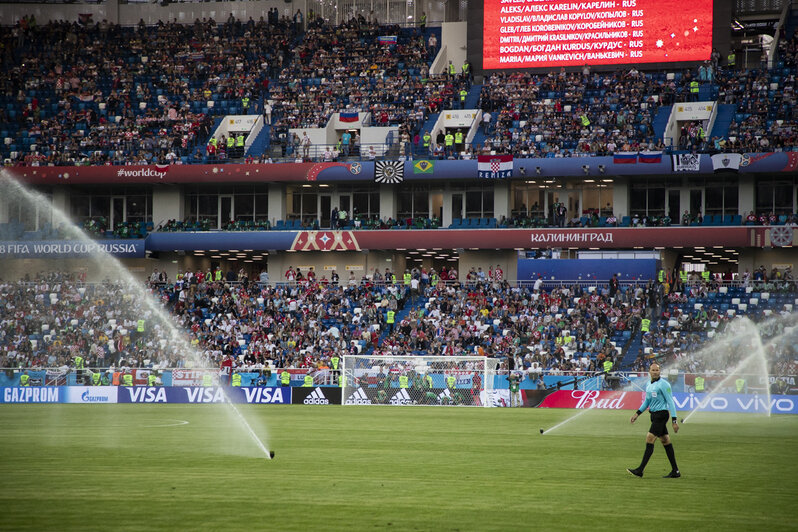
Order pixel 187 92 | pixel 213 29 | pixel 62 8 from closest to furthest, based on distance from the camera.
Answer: pixel 187 92 < pixel 213 29 < pixel 62 8

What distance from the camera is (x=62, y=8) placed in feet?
273

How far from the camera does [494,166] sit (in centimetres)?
6122

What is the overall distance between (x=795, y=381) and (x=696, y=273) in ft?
69.5

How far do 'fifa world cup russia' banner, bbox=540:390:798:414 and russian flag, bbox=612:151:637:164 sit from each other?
20.9 meters

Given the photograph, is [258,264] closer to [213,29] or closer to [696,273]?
[213,29]

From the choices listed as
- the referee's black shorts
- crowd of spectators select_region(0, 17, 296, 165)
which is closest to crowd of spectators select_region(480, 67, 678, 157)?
crowd of spectators select_region(0, 17, 296, 165)

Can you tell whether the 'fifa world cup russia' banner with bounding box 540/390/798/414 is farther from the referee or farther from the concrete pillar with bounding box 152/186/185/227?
the concrete pillar with bounding box 152/186/185/227

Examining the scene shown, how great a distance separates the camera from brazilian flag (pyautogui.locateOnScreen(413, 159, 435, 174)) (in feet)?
206

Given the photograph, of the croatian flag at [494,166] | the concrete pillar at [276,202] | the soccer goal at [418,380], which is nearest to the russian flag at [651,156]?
the croatian flag at [494,166]

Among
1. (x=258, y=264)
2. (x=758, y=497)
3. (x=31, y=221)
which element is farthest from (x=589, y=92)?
(x=758, y=497)

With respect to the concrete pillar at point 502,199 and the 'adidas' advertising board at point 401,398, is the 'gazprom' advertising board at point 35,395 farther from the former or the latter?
the concrete pillar at point 502,199

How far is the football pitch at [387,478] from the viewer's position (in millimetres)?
13586

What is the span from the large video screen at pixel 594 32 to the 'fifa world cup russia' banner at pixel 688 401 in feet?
106

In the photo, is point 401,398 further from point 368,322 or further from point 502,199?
point 502,199
